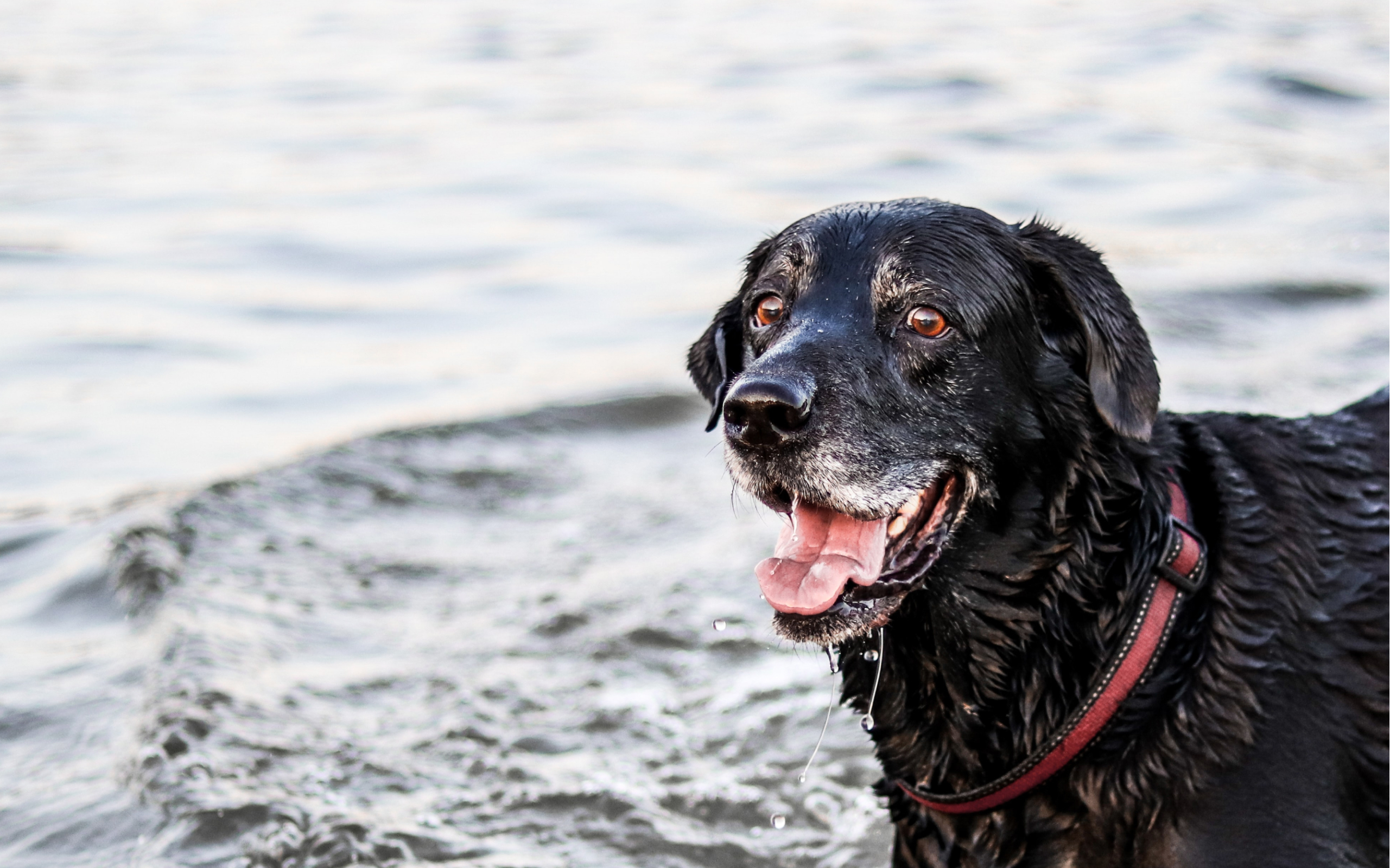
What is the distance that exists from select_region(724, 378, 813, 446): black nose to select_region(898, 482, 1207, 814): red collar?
930 mm

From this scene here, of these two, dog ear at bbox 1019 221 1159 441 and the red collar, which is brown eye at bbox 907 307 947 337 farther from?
the red collar

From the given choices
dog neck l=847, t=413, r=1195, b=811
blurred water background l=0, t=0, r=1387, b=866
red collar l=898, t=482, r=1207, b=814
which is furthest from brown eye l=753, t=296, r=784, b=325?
blurred water background l=0, t=0, r=1387, b=866

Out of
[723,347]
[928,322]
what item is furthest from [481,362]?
[928,322]

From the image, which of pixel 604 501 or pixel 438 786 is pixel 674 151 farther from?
Result: pixel 438 786

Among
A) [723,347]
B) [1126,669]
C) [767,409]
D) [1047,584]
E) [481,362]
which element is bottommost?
[481,362]

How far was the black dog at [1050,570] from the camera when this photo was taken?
3330mm

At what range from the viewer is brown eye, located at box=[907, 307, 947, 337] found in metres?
3.52

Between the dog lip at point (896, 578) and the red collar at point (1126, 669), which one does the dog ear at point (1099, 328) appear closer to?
the red collar at point (1126, 669)

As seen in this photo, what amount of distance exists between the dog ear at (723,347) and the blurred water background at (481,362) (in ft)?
5.06

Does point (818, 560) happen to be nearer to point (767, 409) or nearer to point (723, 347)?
point (767, 409)

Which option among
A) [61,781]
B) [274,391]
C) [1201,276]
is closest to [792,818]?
[61,781]

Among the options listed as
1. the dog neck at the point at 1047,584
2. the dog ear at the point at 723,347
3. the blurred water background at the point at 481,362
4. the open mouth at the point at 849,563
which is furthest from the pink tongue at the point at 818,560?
the blurred water background at the point at 481,362

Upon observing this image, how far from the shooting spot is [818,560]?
11.3 ft

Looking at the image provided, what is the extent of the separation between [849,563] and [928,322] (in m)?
0.62
